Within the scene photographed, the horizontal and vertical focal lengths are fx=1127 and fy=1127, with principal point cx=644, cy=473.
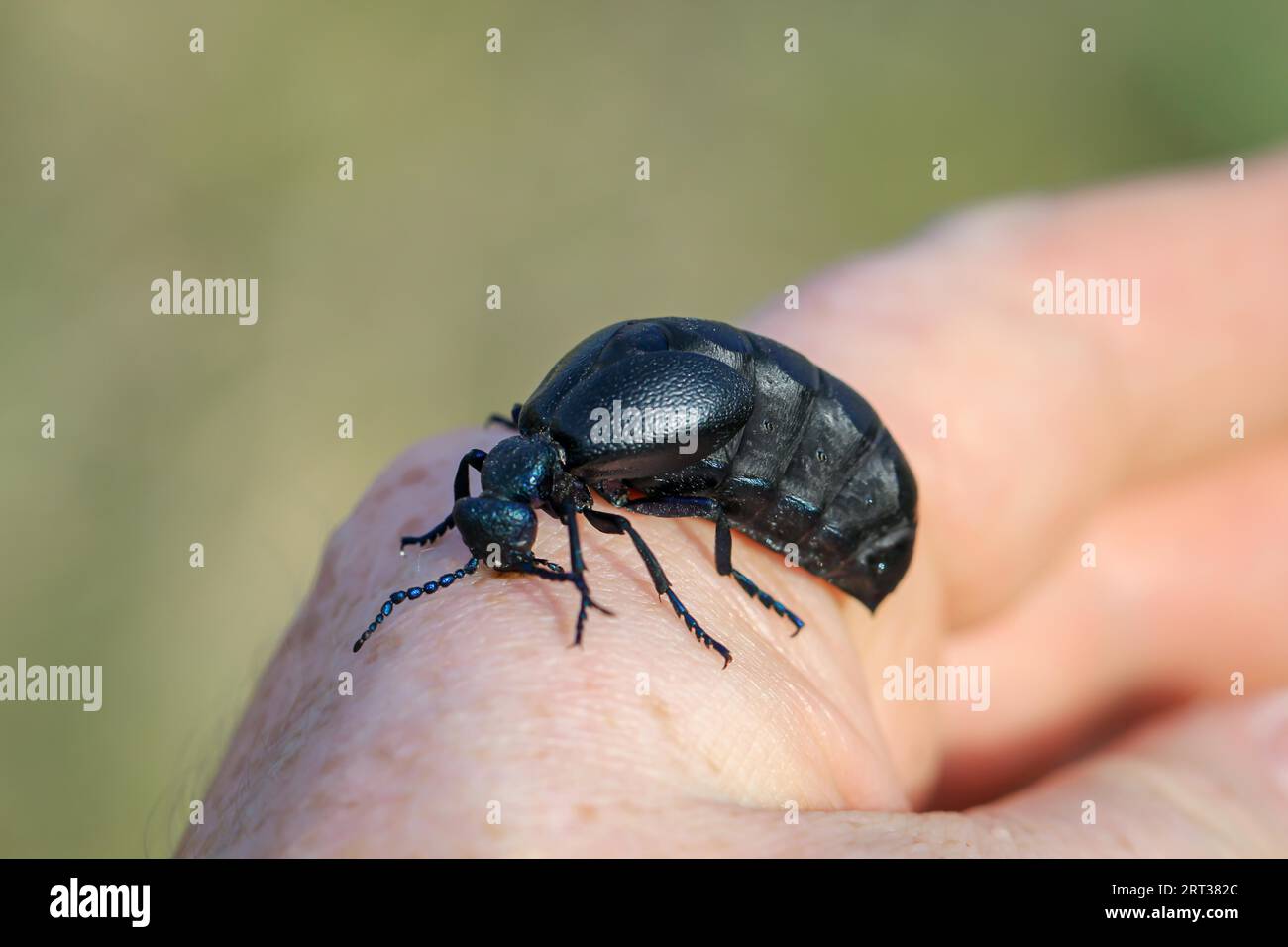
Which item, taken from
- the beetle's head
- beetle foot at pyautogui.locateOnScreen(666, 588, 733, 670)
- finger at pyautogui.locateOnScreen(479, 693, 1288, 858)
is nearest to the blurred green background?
the beetle's head

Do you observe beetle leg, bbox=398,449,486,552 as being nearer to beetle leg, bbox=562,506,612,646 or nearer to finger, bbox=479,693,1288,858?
beetle leg, bbox=562,506,612,646

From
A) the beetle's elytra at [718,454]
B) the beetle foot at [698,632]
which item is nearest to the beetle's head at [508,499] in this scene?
the beetle's elytra at [718,454]

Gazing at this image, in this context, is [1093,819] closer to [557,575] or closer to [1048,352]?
[557,575]

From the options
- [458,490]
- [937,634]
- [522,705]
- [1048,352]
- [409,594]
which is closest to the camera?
[522,705]

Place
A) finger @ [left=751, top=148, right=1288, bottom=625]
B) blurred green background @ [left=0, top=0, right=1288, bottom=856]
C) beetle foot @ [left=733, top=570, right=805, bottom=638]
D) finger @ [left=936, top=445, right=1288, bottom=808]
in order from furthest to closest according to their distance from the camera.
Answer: blurred green background @ [left=0, top=0, right=1288, bottom=856] < finger @ [left=936, top=445, right=1288, bottom=808] < finger @ [left=751, top=148, right=1288, bottom=625] < beetle foot @ [left=733, top=570, right=805, bottom=638]

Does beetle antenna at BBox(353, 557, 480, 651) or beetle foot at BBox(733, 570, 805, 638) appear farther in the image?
beetle foot at BBox(733, 570, 805, 638)

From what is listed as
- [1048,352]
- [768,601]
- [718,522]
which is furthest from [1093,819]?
[1048,352]

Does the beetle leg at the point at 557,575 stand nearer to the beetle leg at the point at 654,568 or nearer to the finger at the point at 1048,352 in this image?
the beetle leg at the point at 654,568
